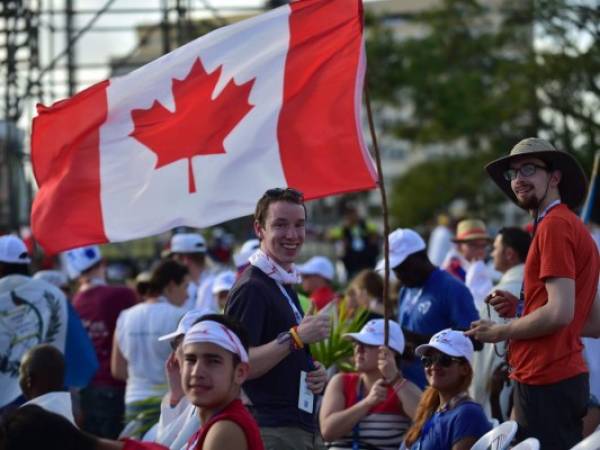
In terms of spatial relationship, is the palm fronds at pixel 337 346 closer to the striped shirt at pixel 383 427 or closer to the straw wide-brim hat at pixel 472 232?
the striped shirt at pixel 383 427

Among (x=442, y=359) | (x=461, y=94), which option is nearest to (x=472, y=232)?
(x=442, y=359)

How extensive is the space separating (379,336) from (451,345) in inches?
41.5

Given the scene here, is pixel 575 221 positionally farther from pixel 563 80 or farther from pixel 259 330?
pixel 563 80

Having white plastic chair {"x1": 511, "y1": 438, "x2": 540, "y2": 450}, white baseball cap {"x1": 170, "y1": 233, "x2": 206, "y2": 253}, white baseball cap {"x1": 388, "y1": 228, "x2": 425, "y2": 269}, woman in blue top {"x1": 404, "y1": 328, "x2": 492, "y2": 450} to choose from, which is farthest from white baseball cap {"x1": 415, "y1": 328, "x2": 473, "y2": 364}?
white baseball cap {"x1": 170, "y1": 233, "x2": 206, "y2": 253}

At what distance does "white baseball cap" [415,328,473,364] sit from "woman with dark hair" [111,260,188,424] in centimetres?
299

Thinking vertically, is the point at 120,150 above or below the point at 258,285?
above

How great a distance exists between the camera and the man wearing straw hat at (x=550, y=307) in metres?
5.89

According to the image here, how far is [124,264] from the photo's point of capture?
2388 cm

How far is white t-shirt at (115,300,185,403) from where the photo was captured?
9.77 m

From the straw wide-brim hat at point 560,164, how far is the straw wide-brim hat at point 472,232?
16.3 feet

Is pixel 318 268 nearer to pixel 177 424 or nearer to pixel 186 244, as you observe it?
pixel 186 244

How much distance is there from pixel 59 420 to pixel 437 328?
14.9 feet

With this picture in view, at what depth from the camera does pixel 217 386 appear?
5184 mm

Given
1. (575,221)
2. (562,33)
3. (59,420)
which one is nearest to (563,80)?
(562,33)
